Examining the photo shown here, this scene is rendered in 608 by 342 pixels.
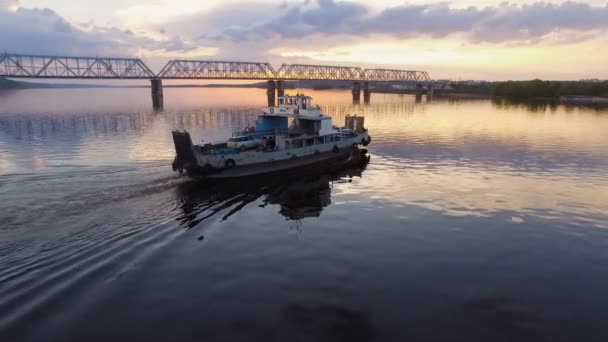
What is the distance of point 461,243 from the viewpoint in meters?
23.0

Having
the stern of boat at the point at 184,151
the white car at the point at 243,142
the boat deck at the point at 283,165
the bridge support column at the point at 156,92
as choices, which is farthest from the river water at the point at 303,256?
the bridge support column at the point at 156,92

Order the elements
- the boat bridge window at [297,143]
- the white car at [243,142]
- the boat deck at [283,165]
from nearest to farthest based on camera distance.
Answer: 1. the boat deck at [283,165]
2. the white car at [243,142]
3. the boat bridge window at [297,143]

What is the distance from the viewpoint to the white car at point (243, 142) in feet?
137

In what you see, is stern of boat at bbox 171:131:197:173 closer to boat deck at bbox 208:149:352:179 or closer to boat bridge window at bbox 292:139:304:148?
boat deck at bbox 208:149:352:179

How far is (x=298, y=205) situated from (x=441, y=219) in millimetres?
10752

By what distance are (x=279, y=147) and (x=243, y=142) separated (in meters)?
4.53

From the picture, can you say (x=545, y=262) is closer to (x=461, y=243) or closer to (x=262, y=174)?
(x=461, y=243)

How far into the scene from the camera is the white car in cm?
4169

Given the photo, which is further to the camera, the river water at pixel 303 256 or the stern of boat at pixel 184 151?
the stern of boat at pixel 184 151

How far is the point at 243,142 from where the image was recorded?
42.4 meters

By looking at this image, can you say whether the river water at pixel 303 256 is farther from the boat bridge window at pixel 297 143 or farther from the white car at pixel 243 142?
the white car at pixel 243 142

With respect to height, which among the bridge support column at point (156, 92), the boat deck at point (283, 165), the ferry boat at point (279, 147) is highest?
the bridge support column at point (156, 92)

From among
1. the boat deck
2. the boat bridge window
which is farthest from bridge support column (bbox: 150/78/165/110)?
the boat bridge window

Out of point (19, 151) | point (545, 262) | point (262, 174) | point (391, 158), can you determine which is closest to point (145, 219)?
point (262, 174)
